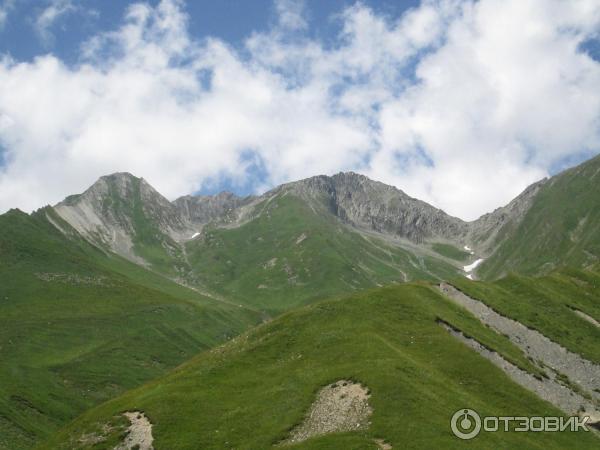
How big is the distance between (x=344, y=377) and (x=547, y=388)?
24.4 meters

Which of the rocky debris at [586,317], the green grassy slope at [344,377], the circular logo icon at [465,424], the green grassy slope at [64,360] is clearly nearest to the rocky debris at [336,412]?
the green grassy slope at [344,377]

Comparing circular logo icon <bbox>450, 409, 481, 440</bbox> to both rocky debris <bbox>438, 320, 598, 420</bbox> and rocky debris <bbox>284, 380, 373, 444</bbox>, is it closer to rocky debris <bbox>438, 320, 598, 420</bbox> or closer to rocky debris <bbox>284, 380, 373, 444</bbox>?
rocky debris <bbox>284, 380, 373, 444</bbox>

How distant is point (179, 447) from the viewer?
5025 cm

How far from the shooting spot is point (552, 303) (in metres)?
99.0

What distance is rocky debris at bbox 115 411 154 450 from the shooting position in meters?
51.7

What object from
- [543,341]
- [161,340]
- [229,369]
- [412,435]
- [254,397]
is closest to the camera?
[412,435]

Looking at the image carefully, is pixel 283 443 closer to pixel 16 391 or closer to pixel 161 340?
pixel 16 391

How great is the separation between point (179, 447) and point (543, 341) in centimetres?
5338

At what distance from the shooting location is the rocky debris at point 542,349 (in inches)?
2864

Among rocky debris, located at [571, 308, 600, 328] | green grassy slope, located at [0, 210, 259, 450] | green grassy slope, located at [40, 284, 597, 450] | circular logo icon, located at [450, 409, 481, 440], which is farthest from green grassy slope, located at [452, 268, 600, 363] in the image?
green grassy slope, located at [0, 210, 259, 450]

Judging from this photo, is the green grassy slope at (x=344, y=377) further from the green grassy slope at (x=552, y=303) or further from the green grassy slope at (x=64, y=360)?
the green grassy slope at (x=64, y=360)

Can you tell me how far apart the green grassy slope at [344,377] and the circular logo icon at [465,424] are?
2.23 feet

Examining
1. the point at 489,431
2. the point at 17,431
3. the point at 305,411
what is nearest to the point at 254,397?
the point at 305,411

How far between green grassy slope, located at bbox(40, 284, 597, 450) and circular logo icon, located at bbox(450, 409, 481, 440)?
680mm
